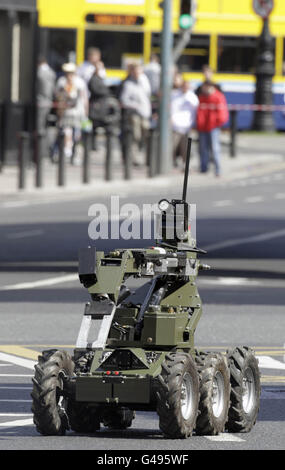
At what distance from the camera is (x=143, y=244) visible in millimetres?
21078

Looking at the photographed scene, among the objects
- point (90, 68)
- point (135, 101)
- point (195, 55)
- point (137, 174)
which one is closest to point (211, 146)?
point (137, 174)

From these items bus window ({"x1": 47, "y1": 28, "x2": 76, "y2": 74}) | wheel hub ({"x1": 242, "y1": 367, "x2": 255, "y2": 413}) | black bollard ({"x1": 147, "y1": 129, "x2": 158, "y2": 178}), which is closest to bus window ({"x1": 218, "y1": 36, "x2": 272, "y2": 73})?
bus window ({"x1": 47, "y1": 28, "x2": 76, "y2": 74})

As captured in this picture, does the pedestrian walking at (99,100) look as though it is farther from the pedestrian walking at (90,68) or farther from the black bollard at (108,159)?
the black bollard at (108,159)

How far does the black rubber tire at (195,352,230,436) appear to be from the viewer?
27.6 ft

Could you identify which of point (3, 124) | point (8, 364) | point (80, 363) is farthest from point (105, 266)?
point (3, 124)

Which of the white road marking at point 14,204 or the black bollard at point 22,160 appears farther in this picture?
the black bollard at point 22,160

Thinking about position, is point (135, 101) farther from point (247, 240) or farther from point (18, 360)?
point (18, 360)

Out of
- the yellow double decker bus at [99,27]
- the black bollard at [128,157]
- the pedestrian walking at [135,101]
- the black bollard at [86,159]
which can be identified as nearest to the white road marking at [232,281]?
the black bollard at [86,159]

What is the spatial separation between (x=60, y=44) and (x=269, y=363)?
35.2 meters

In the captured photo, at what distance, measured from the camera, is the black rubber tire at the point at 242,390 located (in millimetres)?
8703

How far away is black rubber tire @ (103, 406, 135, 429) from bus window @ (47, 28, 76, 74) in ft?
124

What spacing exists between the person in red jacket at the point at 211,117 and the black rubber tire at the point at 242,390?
81.1 ft

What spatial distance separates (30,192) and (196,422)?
20491mm
